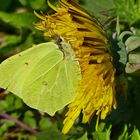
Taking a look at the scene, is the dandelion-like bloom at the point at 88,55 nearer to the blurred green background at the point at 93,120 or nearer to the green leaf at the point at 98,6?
the blurred green background at the point at 93,120

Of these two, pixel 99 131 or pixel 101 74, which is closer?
pixel 101 74

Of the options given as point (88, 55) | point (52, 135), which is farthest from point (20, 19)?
point (88, 55)

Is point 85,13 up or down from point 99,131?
up

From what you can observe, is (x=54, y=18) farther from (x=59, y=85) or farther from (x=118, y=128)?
(x=118, y=128)

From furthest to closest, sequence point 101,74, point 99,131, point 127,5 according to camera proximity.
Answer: point 127,5 < point 99,131 < point 101,74

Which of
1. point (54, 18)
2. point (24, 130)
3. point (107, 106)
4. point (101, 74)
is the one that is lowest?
point (24, 130)

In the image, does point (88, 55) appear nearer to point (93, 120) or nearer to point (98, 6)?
point (93, 120)

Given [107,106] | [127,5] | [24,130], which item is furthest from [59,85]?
[24,130]

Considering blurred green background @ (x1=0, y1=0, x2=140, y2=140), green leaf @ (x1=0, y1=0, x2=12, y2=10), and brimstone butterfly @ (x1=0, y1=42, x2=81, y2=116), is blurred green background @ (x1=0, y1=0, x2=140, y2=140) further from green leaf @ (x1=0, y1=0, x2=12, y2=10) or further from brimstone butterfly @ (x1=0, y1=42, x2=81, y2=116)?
brimstone butterfly @ (x1=0, y1=42, x2=81, y2=116)
